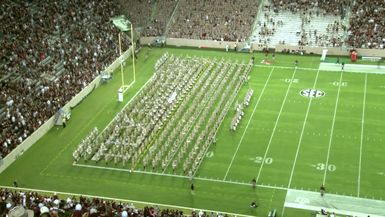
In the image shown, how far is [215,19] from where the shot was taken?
45.4 m

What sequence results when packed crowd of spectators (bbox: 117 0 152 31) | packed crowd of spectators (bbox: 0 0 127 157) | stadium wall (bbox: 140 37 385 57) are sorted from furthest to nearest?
packed crowd of spectators (bbox: 117 0 152 31), stadium wall (bbox: 140 37 385 57), packed crowd of spectators (bbox: 0 0 127 157)

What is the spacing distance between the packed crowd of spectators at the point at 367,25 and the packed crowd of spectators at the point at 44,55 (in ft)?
56.2

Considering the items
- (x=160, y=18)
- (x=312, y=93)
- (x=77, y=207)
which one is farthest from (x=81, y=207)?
(x=160, y=18)

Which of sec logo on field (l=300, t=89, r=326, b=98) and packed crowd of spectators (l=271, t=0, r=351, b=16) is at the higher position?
packed crowd of spectators (l=271, t=0, r=351, b=16)

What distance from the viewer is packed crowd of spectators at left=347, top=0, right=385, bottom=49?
4031cm

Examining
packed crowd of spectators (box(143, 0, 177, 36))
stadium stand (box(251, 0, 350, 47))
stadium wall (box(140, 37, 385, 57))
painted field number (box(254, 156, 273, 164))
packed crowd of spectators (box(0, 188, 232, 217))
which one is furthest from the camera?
packed crowd of spectators (box(143, 0, 177, 36))

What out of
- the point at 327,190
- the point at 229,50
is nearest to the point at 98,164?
the point at 327,190

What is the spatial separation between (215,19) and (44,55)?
15.0 metres

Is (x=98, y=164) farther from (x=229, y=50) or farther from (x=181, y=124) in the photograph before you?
(x=229, y=50)

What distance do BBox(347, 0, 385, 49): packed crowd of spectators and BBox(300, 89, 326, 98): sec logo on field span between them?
8530mm

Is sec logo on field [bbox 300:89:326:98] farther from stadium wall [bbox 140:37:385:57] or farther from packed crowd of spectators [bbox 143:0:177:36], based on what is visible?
packed crowd of spectators [bbox 143:0:177:36]

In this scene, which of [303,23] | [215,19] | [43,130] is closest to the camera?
[43,130]

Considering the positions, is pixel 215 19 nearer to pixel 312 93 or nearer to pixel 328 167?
pixel 312 93

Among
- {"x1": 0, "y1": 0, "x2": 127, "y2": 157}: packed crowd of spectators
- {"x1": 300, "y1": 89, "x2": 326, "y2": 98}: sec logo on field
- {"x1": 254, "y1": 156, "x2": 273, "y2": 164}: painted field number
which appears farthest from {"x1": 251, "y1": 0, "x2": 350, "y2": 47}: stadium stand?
{"x1": 254, "y1": 156, "x2": 273, "y2": 164}: painted field number
